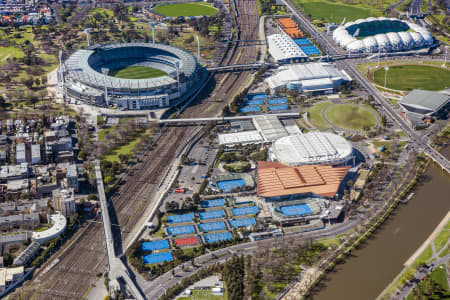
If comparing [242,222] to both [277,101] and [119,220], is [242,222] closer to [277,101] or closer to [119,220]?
[119,220]

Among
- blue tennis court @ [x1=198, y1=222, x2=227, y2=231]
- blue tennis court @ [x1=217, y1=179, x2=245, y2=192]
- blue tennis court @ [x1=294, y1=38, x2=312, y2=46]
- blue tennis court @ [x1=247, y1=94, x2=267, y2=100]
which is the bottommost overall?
blue tennis court @ [x1=198, y1=222, x2=227, y2=231]

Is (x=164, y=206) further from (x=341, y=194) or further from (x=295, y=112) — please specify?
(x=295, y=112)

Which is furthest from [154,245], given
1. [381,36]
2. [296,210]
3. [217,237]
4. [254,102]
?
[381,36]

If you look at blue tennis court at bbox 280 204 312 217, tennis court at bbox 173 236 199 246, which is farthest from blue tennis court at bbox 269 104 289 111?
tennis court at bbox 173 236 199 246

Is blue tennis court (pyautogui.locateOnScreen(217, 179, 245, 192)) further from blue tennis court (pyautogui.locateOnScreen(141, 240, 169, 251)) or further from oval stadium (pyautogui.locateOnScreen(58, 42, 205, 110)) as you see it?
oval stadium (pyautogui.locateOnScreen(58, 42, 205, 110))

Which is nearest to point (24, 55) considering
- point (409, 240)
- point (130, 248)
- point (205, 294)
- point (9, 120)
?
point (9, 120)

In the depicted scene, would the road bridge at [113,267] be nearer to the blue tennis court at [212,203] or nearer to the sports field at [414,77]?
the blue tennis court at [212,203]
